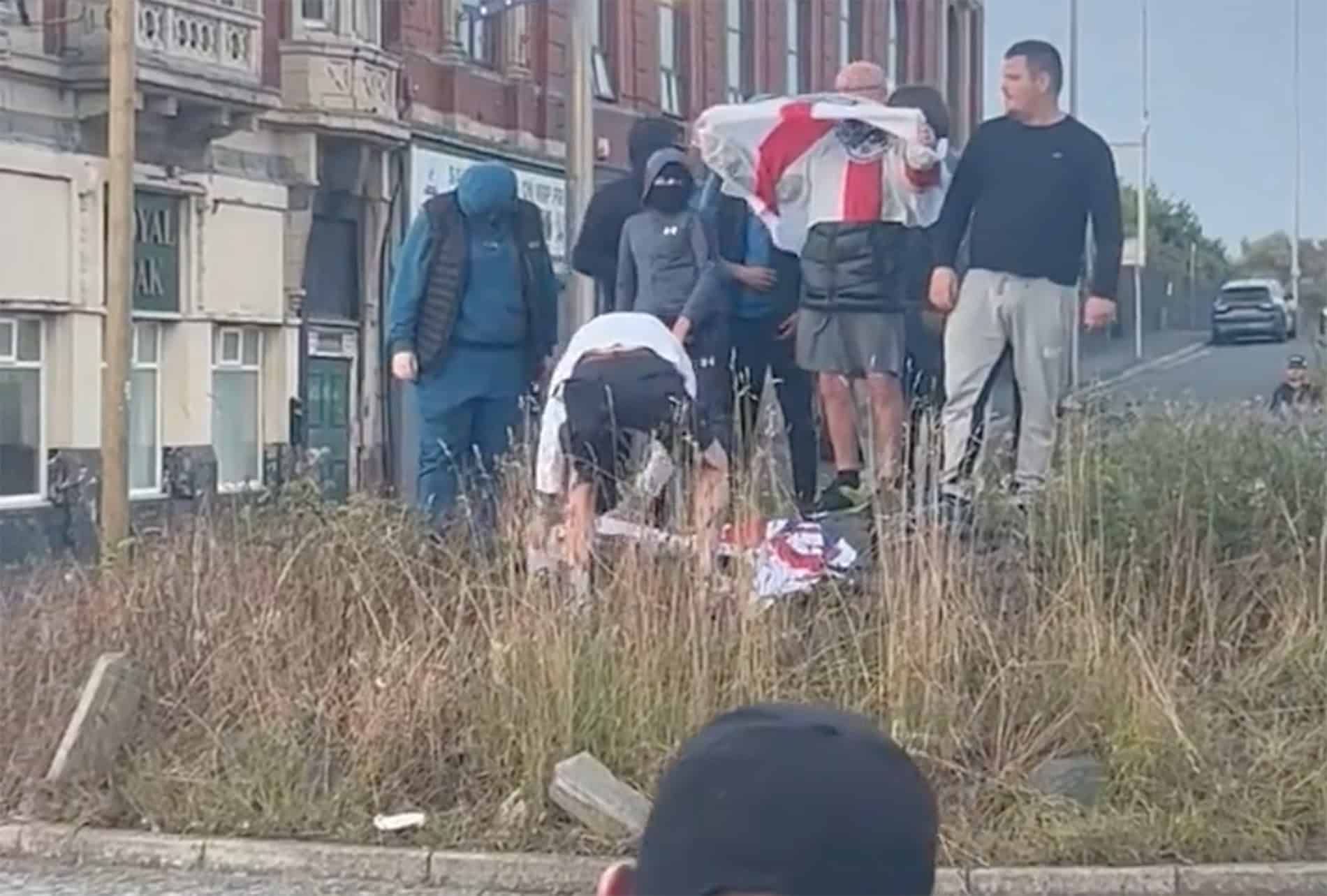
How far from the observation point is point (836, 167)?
37.0 feet

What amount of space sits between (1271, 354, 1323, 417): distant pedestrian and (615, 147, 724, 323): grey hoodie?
246cm

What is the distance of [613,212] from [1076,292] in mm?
2480

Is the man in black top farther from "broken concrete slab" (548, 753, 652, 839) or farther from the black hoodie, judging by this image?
"broken concrete slab" (548, 753, 652, 839)

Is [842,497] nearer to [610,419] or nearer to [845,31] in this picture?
[610,419]

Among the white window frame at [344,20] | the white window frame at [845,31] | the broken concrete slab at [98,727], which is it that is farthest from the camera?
the white window frame at [344,20]

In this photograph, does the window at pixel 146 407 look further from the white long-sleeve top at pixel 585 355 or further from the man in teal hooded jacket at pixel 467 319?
the white long-sleeve top at pixel 585 355

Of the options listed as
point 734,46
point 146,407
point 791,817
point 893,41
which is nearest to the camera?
point 791,817

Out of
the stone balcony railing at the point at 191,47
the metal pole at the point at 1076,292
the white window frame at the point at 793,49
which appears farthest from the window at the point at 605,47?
the metal pole at the point at 1076,292

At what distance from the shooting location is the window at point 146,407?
28938mm

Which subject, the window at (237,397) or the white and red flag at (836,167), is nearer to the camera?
the white and red flag at (836,167)

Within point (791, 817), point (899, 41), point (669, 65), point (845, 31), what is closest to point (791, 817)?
point (791, 817)

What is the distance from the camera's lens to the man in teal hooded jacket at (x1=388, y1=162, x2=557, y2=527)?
Result: 11156 mm

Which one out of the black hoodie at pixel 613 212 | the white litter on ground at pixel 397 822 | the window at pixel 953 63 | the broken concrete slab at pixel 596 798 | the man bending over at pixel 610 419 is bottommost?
the white litter on ground at pixel 397 822

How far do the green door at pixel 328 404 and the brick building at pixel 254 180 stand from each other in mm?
36
